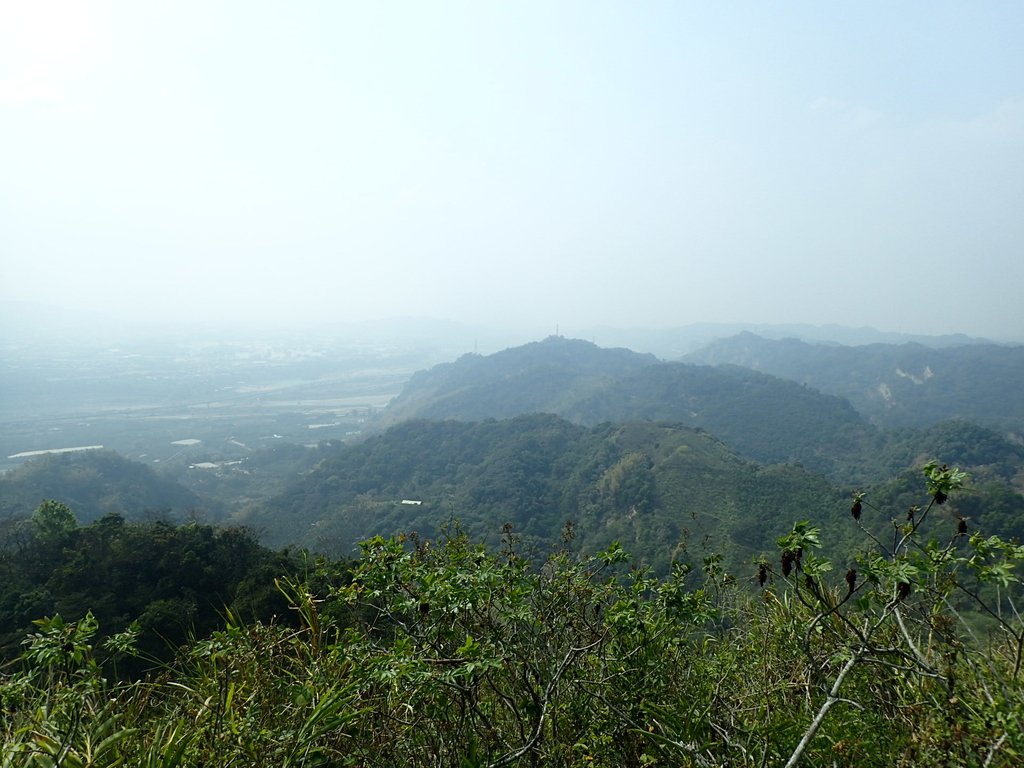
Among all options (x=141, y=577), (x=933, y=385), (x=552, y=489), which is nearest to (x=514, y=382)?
(x=552, y=489)

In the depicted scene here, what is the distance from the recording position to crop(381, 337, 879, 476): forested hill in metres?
97.4

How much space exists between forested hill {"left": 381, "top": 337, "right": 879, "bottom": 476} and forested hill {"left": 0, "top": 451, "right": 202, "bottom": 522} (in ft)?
211

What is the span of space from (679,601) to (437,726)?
1421mm

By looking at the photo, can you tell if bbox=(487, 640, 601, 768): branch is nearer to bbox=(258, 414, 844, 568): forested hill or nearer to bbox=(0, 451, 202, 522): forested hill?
bbox=(258, 414, 844, 568): forested hill

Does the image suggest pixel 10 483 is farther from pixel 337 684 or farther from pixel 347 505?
pixel 337 684

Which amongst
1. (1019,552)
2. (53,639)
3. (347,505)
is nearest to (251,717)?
(53,639)

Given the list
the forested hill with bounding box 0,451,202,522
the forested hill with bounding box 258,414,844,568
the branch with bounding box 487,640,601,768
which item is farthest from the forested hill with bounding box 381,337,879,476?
the branch with bounding box 487,640,601,768

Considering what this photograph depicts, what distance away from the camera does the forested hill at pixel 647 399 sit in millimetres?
97438

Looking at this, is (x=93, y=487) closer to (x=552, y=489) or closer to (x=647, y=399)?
(x=552, y=489)

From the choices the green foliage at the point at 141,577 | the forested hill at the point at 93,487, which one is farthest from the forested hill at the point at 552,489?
the green foliage at the point at 141,577

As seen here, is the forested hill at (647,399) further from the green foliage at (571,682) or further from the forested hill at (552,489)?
the green foliage at (571,682)

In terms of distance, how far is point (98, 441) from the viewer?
338 feet

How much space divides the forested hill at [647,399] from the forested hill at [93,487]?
64.2m

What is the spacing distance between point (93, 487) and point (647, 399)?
109340 millimetres
